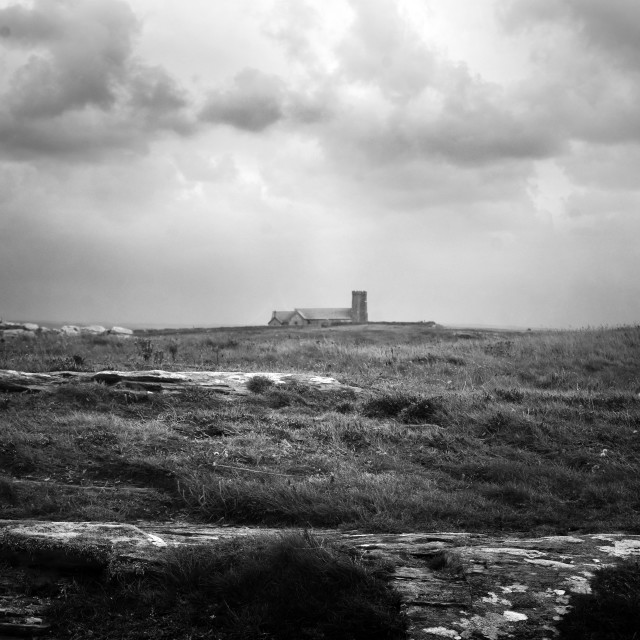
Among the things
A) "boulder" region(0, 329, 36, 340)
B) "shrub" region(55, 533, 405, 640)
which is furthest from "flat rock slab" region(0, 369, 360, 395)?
"boulder" region(0, 329, 36, 340)

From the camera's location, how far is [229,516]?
713cm

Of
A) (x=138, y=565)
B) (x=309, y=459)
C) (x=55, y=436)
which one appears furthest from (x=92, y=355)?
(x=138, y=565)

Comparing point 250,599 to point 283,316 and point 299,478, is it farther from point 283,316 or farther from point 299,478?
point 283,316

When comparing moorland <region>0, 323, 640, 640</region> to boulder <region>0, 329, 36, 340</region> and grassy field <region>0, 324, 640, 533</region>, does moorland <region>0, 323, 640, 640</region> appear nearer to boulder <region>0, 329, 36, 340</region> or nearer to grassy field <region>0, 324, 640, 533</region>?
grassy field <region>0, 324, 640, 533</region>

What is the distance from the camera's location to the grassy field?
7059 millimetres

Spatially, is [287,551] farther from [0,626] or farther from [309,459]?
[309,459]

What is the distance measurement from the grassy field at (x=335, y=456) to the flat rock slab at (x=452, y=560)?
1.36 metres

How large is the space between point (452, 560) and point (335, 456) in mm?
5075

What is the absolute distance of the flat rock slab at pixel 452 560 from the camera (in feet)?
12.1

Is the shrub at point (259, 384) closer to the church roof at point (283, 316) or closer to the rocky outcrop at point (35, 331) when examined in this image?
the rocky outcrop at point (35, 331)

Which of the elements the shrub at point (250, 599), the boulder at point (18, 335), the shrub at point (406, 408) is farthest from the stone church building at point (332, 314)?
the shrub at point (250, 599)

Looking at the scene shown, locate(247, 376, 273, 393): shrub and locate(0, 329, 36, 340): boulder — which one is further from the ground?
locate(0, 329, 36, 340): boulder

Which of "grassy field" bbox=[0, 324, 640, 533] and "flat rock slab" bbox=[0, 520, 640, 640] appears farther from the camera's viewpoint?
"grassy field" bbox=[0, 324, 640, 533]

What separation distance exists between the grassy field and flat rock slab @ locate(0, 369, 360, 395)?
18.4 inches
